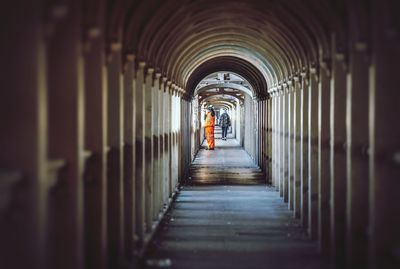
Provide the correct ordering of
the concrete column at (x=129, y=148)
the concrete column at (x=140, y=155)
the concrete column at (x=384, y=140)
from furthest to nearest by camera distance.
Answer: the concrete column at (x=140, y=155) < the concrete column at (x=129, y=148) < the concrete column at (x=384, y=140)

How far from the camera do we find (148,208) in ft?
27.6

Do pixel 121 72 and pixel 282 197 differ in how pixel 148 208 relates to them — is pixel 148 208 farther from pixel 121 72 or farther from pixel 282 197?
pixel 282 197

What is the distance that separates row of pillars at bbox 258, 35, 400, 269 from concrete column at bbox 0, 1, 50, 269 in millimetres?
2351

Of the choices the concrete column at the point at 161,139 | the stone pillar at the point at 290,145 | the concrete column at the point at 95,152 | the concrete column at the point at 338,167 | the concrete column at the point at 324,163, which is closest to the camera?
the concrete column at the point at 95,152

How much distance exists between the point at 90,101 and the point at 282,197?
7729 millimetres

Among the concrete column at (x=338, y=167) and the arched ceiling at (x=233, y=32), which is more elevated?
the arched ceiling at (x=233, y=32)

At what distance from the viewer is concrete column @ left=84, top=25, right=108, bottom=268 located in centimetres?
541

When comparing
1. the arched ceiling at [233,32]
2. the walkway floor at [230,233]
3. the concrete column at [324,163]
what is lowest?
the walkway floor at [230,233]

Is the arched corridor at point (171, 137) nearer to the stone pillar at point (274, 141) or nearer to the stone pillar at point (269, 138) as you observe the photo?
the stone pillar at point (274, 141)

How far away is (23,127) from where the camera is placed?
136 inches

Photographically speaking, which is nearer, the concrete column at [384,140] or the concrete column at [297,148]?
the concrete column at [384,140]

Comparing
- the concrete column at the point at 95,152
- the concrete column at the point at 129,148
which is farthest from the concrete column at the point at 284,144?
the concrete column at the point at 95,152

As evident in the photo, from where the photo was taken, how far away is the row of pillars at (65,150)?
3439 millimetres

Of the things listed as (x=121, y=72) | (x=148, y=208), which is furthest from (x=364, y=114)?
(x=148, y=208)
